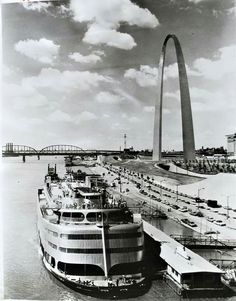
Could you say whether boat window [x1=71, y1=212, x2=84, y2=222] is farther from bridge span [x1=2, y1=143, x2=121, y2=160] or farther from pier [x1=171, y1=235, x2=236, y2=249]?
pier [x1=171, y1=235, x2=236, y2=249]

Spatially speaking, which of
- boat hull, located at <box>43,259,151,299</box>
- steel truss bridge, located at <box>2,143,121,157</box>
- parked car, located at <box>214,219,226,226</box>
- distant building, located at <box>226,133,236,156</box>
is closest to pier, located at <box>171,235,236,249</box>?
parked car, located at <box>214,219,226,226</box>

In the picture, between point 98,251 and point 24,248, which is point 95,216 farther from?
point 24,248

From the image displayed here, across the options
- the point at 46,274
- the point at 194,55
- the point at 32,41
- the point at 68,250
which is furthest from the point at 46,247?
the point at 194,55

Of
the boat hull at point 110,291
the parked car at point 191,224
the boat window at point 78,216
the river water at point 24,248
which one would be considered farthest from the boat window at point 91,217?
the parked car at point 191,224

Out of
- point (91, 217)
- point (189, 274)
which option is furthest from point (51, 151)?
point (189, 274)

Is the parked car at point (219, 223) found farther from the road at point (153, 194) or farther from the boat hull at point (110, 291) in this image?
the boat hull at point (110, 291)

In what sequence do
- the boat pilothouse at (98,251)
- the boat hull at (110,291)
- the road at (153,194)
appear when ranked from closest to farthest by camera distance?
the boat hull at (110,291) → the boat pilothouse at (98,251) → the road at (153,194)

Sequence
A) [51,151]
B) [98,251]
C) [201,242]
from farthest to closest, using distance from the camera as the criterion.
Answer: [51,151] → [201,242] → [98,251]
